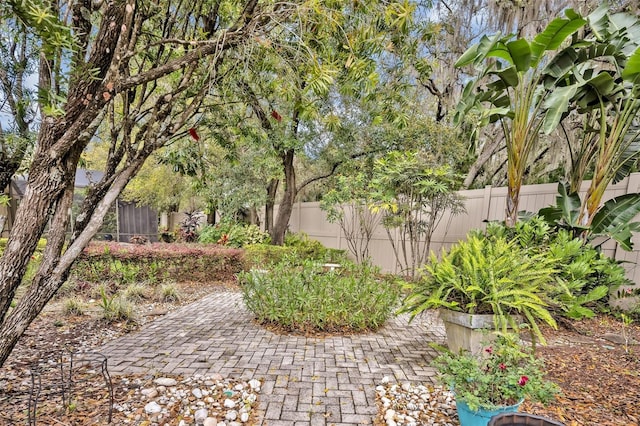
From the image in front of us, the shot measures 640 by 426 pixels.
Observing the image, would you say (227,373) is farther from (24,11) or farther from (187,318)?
(24,11)

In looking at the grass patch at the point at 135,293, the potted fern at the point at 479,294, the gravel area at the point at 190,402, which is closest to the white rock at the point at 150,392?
the gravel area at the point at 190,402

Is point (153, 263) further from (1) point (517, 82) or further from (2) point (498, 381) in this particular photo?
(1) point (517, 82)

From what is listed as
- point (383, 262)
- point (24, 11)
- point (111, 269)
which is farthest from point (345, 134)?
point (24, 11)

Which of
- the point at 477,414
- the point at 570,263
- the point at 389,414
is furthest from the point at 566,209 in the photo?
the point at 389,414

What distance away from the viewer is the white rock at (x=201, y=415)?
6.73ft

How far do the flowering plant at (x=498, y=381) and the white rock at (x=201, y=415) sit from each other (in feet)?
5.28

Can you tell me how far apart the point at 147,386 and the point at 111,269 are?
406 centimetres

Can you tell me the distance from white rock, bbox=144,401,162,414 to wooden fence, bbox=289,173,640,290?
4.86m

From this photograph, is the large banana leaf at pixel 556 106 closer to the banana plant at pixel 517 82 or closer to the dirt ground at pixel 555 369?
the banana plant at pixel 517 82

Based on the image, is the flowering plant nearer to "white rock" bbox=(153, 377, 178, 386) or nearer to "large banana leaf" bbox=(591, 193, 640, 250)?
"white rock" bbox=(153, 377, 178, 386)

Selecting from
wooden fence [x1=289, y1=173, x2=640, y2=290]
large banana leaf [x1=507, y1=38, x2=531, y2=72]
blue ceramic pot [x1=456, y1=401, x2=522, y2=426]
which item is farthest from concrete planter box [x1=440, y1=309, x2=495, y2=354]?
large banana leaf [x1=507, y1=38, x2=531, y2=72]

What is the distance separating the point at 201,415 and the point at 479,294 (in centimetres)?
242

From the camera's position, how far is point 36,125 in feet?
7.20

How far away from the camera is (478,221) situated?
5.74m
